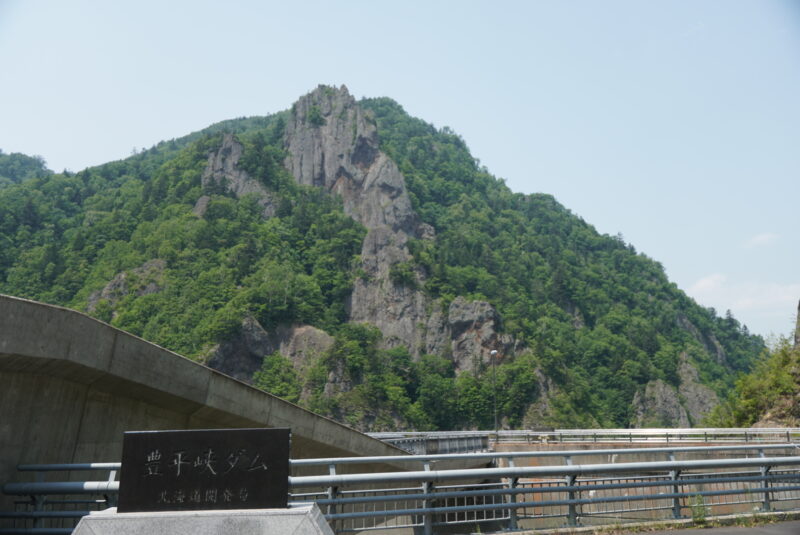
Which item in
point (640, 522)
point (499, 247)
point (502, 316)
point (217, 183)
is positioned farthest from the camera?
point (499, 247)

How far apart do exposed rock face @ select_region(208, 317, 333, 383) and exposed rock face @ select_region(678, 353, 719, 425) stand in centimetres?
7825

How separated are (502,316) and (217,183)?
2867 inches

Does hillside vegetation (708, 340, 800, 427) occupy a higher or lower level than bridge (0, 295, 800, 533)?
higher

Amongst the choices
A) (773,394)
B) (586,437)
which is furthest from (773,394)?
(586,437)

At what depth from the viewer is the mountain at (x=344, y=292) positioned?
378 feet

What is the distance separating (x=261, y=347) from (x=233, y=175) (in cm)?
5768

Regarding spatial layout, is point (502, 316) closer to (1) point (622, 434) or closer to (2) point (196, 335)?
(2) point (196, 335)

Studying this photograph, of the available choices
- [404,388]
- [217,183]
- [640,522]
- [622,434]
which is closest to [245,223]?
[217,183]

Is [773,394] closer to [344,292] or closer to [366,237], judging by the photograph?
[344,292]

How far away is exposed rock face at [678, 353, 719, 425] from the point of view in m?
136

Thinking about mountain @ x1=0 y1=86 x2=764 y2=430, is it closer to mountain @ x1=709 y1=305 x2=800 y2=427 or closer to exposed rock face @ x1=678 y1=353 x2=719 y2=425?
exposed rock face @ x1=678 y1=353 x2=719 y2=425

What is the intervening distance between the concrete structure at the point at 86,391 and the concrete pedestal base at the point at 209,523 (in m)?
3.44

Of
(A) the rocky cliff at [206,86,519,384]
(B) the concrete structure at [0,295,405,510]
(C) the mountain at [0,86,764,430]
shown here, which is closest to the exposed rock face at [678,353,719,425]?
(C) the mountain at [0,86,764,430]

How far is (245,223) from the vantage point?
14588 cm
